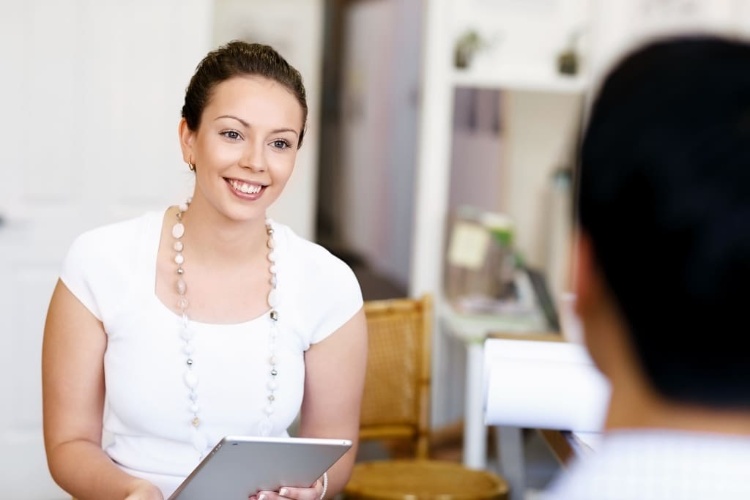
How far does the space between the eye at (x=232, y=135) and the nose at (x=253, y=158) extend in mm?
26

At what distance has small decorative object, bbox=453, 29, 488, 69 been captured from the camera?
3986 mm

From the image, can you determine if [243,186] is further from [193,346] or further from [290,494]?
[290,494]

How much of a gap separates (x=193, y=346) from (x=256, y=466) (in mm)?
326

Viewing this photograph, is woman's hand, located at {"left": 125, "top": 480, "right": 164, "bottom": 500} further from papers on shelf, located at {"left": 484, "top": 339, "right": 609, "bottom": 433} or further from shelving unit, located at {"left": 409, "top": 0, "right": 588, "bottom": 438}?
shelving unit, located at {"left": 409, "top": 0, "right": 588, "bottom": 438}

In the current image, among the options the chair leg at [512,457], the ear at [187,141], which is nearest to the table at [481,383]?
the chair leg at [512,457]

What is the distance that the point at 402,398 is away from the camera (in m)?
2.98

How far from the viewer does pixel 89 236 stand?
6.49 feet

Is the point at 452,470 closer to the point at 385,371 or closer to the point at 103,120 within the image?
the point at 385,371

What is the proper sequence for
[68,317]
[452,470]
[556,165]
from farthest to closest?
1. [556,165]
2. [452,470]
3. [68,317]

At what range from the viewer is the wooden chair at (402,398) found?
2.88 metres

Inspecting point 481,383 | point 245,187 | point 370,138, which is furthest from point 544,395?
point 370,138

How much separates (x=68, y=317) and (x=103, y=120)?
1840 millimetres

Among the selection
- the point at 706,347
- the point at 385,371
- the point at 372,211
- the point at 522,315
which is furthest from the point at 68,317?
the point at 372,211

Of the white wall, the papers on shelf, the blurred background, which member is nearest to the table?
the blurred background
